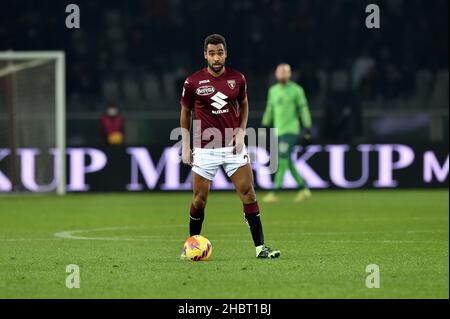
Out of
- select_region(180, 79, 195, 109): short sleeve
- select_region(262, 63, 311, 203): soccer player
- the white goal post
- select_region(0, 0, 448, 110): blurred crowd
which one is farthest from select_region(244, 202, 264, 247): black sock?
select_region(0, 0, 448, 110): blurred crowd

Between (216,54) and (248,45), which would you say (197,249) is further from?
(248,45)

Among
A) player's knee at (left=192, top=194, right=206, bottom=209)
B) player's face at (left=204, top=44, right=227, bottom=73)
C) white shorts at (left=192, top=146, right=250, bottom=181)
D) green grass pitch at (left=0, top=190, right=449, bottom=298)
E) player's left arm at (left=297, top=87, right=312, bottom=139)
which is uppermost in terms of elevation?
player's face at (left=204, top=44, right=227, bottom=73)

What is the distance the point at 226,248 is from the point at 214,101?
191 centimetres

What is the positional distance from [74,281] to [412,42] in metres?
21.2

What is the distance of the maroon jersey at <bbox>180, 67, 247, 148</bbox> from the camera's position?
31.2ft

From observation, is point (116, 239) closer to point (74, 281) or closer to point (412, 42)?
point (74, 281)

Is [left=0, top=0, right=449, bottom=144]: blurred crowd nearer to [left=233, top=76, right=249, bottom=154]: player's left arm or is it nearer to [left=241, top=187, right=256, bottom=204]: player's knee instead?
[left=233, top=76, right=249, bottom=154]: player's left arm

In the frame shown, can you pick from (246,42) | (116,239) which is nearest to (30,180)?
(116,239)

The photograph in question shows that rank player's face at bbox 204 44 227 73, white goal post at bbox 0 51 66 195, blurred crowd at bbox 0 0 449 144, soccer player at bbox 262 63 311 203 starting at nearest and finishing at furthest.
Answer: player's face at bbox 204 44 227 73 → soccer player at bbox 262 63 311 203 → white goal post at bbox 0 51 66 195 → blurred crowd at bbox 0 0 449 144

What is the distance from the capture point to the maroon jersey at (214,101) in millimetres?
9508

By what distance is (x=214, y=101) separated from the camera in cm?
952

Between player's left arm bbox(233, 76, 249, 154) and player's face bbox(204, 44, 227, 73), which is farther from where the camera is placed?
player's left arm bbox(233, 76, 249, 154)

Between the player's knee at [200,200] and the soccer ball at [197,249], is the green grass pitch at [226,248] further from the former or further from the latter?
the player's knee at [200,200]

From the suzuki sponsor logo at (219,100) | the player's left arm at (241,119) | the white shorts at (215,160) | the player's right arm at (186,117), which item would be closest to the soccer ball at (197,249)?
the white shorts at (215,160)
